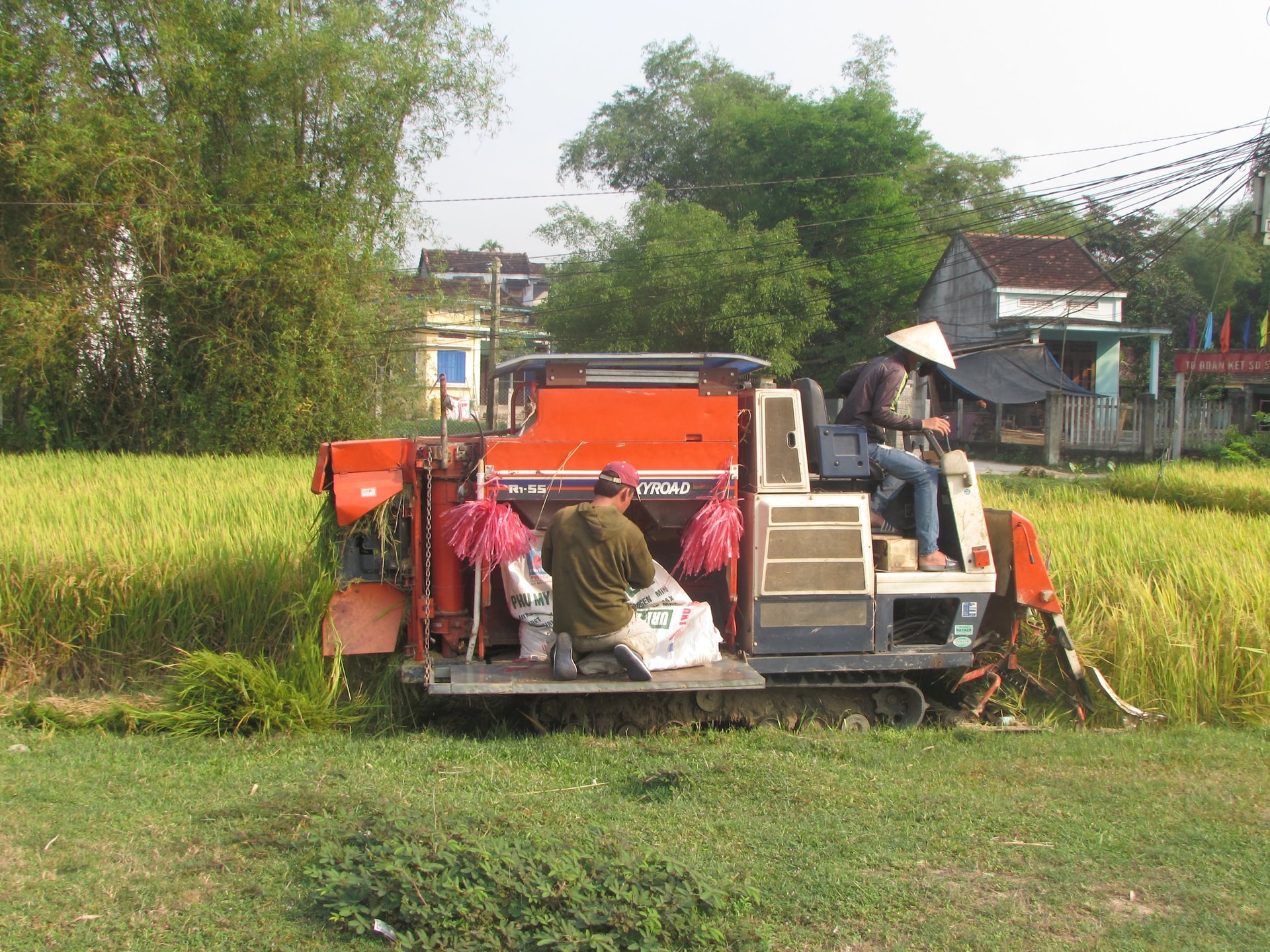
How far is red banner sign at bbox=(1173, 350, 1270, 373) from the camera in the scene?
21.3 m

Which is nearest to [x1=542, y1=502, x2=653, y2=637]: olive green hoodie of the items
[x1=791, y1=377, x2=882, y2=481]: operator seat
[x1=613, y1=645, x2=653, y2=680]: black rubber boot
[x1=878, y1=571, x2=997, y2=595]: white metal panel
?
[x1=613, y1=645, x2=653, y2=680]: black rubber boot

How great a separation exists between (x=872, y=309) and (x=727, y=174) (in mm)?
13188

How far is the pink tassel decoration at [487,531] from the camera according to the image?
19.1 ft

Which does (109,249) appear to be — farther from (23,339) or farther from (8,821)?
(8,821)

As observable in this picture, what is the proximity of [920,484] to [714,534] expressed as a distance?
4.87ft

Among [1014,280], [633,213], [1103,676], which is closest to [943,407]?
[1014,280]

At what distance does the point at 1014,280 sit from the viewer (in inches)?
1216

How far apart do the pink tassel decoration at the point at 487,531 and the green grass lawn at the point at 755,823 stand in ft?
3.45

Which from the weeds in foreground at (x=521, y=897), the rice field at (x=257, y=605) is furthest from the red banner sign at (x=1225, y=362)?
the weeds in foreground at (x=521, y=897)

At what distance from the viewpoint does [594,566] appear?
18.7 ft

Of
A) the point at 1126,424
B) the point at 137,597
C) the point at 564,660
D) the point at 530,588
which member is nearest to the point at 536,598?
the point at 530,588

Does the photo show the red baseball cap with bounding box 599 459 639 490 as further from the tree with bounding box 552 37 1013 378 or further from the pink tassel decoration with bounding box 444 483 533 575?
the tree with bounding box 552 37 1013 378

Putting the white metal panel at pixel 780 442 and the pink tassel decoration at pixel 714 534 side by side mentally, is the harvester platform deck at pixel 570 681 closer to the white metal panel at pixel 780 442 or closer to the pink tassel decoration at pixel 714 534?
the pink tassel decoration at pixel 714 534

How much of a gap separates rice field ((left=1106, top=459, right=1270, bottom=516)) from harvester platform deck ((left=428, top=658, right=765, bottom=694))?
370 inches
